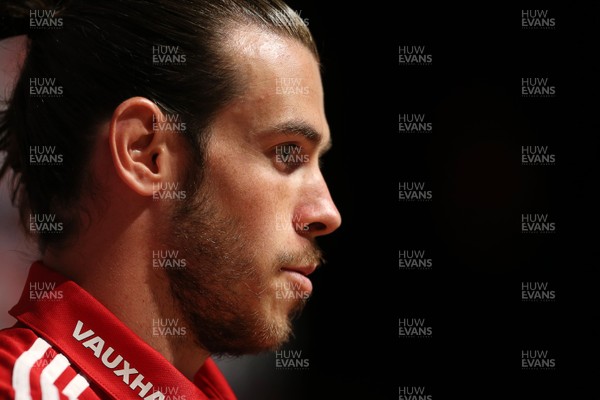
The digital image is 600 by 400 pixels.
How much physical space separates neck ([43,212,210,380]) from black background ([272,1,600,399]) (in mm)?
1517

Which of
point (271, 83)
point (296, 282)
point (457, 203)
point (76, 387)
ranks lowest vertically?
point (76, 387)

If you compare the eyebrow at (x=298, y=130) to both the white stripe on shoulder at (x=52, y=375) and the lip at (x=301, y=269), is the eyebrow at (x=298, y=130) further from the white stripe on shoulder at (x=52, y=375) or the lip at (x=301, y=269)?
the white stripe on shoulder at (x=52, y=375)

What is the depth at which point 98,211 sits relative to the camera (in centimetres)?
152

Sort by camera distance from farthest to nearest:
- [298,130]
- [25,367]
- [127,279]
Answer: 1. [298,130]
2. [127,279]
3. [25,367]

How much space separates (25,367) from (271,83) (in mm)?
824

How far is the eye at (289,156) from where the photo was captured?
161 centimetres

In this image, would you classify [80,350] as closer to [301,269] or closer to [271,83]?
[301,269]

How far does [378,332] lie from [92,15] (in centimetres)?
185

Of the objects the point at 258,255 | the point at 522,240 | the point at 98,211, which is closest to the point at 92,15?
the point at 98,211

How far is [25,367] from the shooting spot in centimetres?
130

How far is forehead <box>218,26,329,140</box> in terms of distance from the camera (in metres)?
1.59

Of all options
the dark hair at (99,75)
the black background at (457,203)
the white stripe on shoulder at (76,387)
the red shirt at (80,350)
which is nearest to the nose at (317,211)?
the dark hair at (99,75)

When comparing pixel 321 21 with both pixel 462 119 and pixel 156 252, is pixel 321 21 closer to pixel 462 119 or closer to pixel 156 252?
pixel 462 119

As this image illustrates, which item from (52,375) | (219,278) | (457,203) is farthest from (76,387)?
(457,203)
